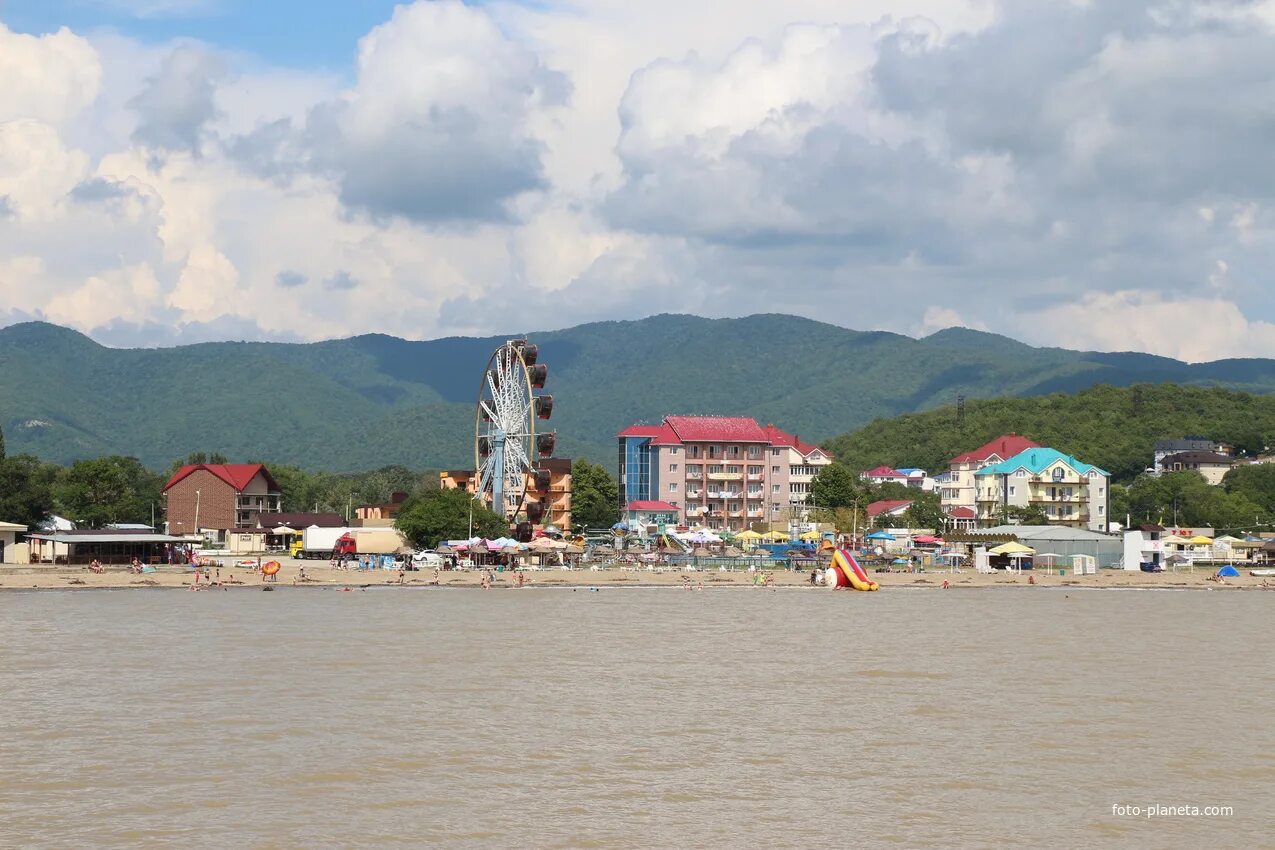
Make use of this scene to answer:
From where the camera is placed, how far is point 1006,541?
4520 inches

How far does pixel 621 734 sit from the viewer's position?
30.7m

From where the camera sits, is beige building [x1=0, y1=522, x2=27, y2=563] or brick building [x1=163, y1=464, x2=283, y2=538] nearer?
beige building [x1=0, y1=522, x2=27, y2=563]

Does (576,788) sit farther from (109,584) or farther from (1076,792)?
(109,584)

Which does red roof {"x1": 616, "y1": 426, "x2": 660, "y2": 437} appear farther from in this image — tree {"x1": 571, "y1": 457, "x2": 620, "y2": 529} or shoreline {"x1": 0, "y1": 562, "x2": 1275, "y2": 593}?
shoreline {"x1": 0, "y1": 562, "x2": 1275, "y2": 593}

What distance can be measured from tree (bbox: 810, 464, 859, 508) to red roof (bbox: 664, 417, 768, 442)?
40.6 feet

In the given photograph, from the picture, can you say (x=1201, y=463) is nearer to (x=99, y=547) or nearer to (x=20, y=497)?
(x=20, y=497)

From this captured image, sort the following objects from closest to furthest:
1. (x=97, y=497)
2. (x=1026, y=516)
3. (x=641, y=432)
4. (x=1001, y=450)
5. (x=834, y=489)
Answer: (x=97, y=497) < (x=1026, y=516) < (x=834, y=489) < (x=641, y=432) < (x=1001, y=450)

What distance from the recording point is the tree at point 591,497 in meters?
154

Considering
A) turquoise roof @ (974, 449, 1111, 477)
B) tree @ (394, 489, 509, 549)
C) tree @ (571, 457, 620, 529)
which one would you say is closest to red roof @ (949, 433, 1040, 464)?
turquoise roof @ (974, 449, 1111, 477)

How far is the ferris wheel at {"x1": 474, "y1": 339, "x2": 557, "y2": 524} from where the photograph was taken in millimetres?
119875

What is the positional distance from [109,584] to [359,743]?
2076 inches

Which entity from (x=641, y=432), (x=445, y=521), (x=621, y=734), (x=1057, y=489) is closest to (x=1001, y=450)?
(x=1057, y=489)

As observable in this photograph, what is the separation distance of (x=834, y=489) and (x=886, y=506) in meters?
10.5

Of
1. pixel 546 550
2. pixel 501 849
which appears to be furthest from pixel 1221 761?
pixel 546 550
